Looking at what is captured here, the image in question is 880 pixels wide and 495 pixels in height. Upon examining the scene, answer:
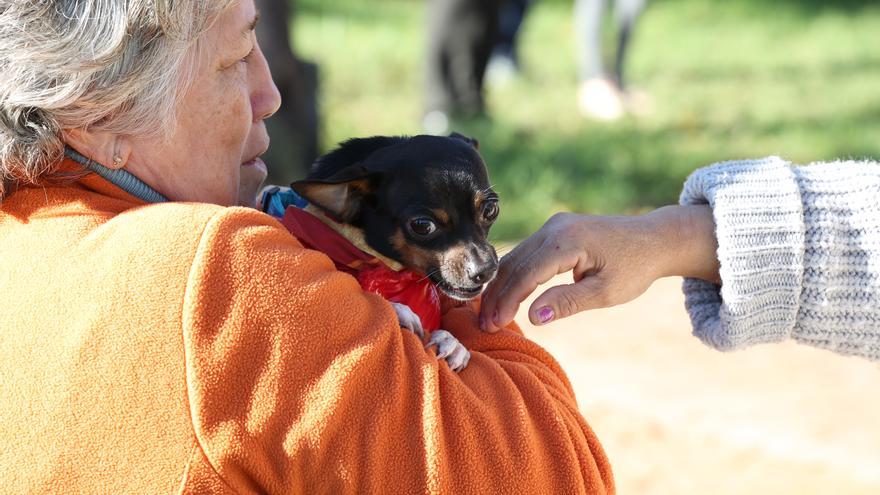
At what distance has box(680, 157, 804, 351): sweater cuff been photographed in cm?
217

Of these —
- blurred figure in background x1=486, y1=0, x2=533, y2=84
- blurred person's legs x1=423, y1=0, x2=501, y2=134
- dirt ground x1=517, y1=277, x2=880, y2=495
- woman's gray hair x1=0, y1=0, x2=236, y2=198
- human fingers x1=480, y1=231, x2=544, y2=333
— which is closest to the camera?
woman's gray hair x1=0, y1=0, x2=236, y2=198

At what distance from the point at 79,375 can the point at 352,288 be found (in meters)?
0.44

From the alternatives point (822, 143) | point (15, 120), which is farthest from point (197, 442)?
point (822, 143)

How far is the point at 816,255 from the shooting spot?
219 cm

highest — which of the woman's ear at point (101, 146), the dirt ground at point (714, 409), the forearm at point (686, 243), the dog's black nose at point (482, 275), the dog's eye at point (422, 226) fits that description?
the woman's ear at point (101, 146)

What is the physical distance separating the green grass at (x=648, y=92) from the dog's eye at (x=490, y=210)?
3.43m

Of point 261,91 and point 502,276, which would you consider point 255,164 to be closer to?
point 261,91

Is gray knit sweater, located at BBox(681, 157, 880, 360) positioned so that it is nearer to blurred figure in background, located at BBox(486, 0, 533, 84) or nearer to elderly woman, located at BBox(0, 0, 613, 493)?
elderly woman, located at BBox(0, 0, 613, 493)

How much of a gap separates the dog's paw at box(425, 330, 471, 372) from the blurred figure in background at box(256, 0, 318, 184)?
4.74 m

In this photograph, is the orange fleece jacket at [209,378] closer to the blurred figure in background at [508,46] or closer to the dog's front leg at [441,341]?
the dog's front leg at [441,341]

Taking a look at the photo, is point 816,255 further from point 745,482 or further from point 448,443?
point 745,482

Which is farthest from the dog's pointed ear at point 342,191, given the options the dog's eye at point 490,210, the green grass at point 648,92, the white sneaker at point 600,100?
the white sneaker at point 600,100

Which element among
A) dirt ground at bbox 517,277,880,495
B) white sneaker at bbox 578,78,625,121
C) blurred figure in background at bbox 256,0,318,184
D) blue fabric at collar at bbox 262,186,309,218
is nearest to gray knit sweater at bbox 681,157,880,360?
blue fabric at collar at bbox 262,186,309,218

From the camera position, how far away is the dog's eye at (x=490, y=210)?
2470 mm
